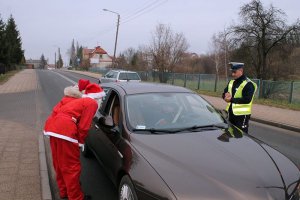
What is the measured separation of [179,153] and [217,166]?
1.46 ft

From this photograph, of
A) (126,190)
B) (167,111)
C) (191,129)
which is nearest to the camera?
(126,190)

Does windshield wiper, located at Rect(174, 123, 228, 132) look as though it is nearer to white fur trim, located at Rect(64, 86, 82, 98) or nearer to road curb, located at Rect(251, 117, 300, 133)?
white fur trim, located at Rect(64, 86, 82, 98)

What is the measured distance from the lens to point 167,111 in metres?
4.99

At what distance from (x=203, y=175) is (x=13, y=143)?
215 inches

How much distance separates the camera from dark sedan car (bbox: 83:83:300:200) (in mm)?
3271

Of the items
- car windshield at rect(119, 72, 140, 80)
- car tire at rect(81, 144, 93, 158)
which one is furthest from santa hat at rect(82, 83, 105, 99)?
car windshield at rect(119, 72, 140, 80)

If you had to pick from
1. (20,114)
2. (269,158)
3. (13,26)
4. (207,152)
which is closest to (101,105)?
(207,152)

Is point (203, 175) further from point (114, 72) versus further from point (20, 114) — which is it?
point (114, 72)

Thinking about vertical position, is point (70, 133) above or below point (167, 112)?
below

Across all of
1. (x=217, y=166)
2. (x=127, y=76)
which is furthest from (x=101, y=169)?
(x=127, y=76)

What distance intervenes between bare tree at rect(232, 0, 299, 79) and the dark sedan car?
28232 mm

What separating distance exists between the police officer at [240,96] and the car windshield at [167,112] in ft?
2.93

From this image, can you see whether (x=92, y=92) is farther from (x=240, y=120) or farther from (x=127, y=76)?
(x=127, y=76)

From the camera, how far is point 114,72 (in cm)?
2391
